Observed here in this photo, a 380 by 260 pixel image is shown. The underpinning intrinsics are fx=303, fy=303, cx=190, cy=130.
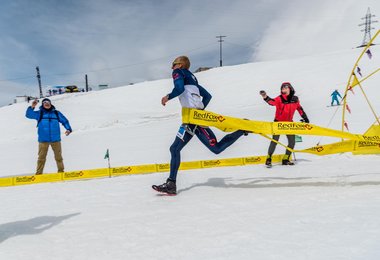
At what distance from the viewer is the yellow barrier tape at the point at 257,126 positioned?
4.98 meters

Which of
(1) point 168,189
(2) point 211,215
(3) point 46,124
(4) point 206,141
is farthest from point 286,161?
(3) point 46,124

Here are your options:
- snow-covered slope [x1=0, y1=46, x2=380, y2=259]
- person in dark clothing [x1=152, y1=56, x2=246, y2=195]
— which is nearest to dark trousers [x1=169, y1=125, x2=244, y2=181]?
person in dark clothing [x1=152, y1=56, x2=246, y2=195]

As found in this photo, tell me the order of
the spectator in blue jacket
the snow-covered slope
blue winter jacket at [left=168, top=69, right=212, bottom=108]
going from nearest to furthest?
the snow-covered slope, blue winter jacket at [left=168, top=69, right=212, bottom=108], the spectator in blue jacket

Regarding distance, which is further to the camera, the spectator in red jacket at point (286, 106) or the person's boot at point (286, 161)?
the person's boot at point (286, 161)

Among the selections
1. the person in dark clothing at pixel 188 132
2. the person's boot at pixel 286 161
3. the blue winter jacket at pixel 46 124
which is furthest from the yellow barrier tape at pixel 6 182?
the person's boot at pixel 286 161

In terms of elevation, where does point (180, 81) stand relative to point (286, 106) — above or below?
above

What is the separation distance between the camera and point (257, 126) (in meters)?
5.11

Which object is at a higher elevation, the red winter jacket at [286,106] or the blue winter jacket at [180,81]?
the blue winter jacket at [180,81]

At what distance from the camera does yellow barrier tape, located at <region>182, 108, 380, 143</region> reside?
16.3ft

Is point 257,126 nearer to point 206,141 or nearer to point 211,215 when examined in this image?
point 206,141

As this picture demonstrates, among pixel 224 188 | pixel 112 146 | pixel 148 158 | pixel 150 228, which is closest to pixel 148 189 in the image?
pixel 224 188

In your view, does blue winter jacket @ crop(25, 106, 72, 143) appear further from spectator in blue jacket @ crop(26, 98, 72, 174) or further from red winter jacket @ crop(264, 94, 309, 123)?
red winter jacket @ crop(264, 94, 309, 123)

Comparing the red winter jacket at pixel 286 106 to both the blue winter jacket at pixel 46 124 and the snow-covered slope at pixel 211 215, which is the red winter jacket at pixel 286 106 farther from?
the blue winter jacket at pixel 46 124

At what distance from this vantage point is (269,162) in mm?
6812
